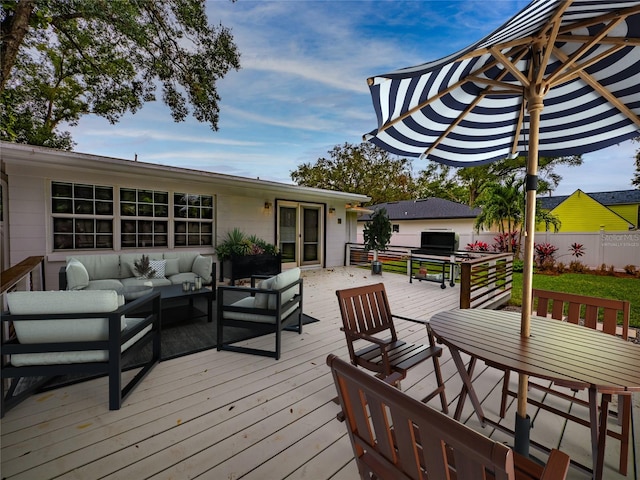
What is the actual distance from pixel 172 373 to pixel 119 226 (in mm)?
4681

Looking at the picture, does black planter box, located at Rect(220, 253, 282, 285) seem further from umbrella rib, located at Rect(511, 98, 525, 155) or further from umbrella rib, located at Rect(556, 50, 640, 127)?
umbrella rib, located at Rect(556, 50, 640, 127)

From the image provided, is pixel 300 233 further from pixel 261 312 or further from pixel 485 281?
pixel 261 312

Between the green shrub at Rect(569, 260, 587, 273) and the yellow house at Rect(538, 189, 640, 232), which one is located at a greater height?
the yellow house at Rect(538, 189, 640, 232)

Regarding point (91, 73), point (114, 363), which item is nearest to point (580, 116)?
point (114, 363)

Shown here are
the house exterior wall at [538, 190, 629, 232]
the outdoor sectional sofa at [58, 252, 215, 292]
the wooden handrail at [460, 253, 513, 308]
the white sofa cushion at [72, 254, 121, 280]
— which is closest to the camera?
the outdoor sectional sofa at [58, 252, 215, 292]

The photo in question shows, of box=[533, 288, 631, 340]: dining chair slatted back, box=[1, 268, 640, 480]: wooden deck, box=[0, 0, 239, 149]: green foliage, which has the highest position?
box=[0, 0, 239, 149]: green foliage

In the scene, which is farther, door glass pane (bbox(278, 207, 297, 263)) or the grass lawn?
door glass pane (bbox(278, 207, 297, 263))

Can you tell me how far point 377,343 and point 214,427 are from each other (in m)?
1.32

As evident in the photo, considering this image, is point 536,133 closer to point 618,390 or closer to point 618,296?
point 618,390

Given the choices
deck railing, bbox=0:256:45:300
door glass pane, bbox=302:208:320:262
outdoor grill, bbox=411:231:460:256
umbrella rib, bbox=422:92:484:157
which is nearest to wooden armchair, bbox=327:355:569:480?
umbrella rib, bbox=422:92:484:157

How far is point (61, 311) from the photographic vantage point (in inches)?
82.7

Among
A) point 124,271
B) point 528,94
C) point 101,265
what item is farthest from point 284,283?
point 101,265

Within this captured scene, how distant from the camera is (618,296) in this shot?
6.38 m

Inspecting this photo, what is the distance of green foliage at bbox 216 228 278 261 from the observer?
24.0 ft
